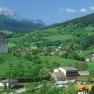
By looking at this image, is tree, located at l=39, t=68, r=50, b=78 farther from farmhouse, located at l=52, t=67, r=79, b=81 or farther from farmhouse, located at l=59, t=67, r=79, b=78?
farmhouse, located at l=59, t=67, r=79, b=78

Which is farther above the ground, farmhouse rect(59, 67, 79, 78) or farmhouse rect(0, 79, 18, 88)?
farmhouse rect(59, 67, 79, 78)

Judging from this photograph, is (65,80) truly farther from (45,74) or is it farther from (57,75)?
(45,74)

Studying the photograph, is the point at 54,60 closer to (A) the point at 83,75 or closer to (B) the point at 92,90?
(A) the point at 83,75

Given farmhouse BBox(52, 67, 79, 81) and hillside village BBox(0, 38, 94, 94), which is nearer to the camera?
hillside village BBox(0, 38, 94, 94)

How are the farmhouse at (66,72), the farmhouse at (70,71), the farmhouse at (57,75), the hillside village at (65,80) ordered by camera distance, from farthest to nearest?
the farmhouse at (70,71) → the farmhouse at (66,72) → the farmhouse at (57,75) → the hillside village at (65,80)

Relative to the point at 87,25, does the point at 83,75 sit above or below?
below

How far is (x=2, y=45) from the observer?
91.4 metres

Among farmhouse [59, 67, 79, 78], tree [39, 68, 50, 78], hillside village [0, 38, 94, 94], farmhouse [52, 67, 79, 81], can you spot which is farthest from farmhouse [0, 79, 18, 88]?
farmhouse [59, 67, 79, 78]

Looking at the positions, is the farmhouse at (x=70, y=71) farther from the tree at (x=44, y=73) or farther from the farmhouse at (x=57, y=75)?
the tree at (x=44, y=73)

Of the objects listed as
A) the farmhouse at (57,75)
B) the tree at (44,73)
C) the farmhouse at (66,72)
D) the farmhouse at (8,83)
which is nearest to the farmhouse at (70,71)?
the farmhouse at (66,72)

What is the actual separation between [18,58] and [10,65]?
8.50m

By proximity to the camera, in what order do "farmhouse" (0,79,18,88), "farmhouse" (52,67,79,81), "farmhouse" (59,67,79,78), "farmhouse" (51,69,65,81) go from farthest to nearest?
"farmhouse" (59,67,79,78), "farmhouse" (52,67,79,81), "farmhouse" (51,69,65,81), "farmhouse" (0,79,18,88)

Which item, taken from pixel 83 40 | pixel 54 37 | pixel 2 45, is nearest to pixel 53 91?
pixel 2 45

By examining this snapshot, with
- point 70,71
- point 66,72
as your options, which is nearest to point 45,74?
point 66,72
